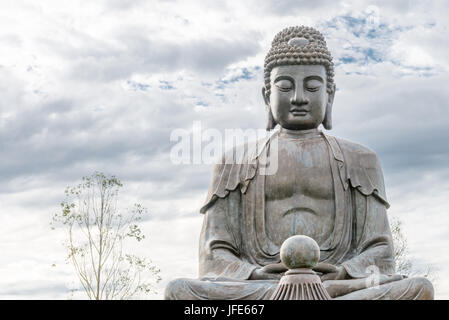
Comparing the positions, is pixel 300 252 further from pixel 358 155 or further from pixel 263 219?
pixel 358 155

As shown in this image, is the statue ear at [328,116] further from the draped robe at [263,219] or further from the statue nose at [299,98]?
the statue nose at [299,98]

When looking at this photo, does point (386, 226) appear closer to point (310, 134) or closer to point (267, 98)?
point (310, 134)

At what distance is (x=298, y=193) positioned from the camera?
836cm

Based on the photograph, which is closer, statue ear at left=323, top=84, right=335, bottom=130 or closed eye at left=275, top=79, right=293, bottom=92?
closed eye at left=275, top=79, right=293, bottom=92

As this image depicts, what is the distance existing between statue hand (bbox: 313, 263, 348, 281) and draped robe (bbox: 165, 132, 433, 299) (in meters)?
0.06

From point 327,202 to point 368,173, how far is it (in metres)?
0.63

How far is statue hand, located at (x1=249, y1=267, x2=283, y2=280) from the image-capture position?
7645mm

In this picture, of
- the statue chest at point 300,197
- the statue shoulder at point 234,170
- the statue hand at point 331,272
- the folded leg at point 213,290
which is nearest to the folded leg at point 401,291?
the statue hand at point 331,272

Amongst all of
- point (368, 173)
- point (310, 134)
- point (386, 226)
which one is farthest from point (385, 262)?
point (310, 134)

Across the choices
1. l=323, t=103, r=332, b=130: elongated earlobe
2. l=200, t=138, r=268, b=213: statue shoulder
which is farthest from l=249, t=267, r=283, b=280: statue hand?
l=323, t=103, r=332, b=130: elongated earlobe

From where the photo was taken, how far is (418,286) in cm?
699

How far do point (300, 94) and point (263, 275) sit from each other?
219 centimetres

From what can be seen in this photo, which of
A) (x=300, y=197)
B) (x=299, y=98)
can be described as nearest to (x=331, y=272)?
(x=300, y=197)

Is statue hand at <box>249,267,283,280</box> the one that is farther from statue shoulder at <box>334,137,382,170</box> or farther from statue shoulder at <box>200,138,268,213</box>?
statue shoulder at <box>334,137,382,170</box>
